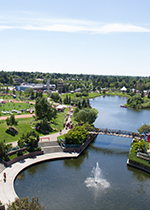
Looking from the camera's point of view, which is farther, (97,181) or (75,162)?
(75,162)

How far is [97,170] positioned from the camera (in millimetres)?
41000

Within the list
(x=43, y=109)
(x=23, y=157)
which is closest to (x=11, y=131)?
(x=23, y=157)

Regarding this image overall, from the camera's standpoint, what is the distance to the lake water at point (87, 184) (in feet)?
104

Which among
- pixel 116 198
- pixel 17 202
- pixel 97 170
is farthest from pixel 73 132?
pixel 17 202

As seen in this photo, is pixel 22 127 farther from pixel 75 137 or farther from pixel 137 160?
pixel 137 160

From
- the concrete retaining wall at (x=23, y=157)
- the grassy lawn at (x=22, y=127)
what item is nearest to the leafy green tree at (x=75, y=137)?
the concrete retaining wall at (x=23, y=157)

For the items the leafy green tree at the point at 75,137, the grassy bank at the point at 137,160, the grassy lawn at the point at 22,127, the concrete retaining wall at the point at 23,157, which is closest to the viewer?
the concrete retaining wall at the point at 23,157

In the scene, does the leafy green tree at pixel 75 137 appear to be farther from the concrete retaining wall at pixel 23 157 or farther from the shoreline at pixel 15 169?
the concrete retaining wall at pixel 23 157

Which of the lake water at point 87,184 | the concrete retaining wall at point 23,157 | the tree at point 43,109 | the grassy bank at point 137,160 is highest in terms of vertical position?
the tree at point 43,109

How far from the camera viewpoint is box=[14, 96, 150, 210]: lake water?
31.6 metres

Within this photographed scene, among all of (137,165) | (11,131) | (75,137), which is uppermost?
(75,137)

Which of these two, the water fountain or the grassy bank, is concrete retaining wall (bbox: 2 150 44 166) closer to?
the water fountain

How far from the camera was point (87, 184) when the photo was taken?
36.2 m

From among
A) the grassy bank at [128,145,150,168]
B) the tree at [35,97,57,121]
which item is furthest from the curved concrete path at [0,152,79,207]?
the tree at [35,97,57,121]
